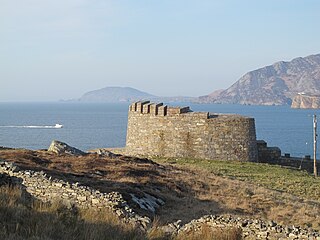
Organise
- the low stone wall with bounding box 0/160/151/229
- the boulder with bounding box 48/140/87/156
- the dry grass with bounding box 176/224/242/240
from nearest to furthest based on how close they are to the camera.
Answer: the dry grass with bounding box 176/224/242/240 < the low stone wall with bounding box 0/160/151/229 < the boulder with bounding box 48/140/87/156

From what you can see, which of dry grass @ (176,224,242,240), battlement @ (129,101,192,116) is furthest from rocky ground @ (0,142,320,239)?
battlement @ (129,101,192,116)

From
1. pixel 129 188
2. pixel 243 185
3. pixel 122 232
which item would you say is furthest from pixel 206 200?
pixel 122 232

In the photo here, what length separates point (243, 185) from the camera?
20.8 metres

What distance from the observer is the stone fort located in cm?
3095

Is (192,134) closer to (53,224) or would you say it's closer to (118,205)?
(118,205)

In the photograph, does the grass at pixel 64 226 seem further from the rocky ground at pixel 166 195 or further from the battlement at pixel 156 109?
the battlement at pixel 156 109

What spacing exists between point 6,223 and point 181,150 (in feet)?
79.1

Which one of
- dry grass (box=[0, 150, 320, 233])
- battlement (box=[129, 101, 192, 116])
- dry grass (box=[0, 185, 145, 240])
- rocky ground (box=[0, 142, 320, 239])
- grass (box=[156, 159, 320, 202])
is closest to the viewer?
dry grass (box=[0, 185, 145, 240])

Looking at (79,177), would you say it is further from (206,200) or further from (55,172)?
(206,200)

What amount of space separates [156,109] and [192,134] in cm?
327

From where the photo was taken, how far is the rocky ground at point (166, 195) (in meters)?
10.5

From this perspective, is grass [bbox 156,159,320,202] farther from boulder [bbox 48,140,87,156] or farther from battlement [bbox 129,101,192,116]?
boulder [bbox 48,140,87,156]

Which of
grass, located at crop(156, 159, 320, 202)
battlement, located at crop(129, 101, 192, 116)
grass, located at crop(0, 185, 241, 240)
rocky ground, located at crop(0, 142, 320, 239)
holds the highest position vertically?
battlement, located at crop(129, 101, 192, 116)

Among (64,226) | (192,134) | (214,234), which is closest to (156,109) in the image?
(192,134)
